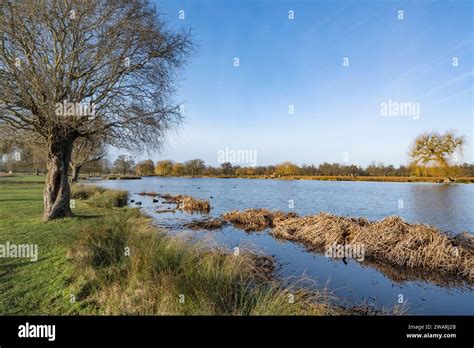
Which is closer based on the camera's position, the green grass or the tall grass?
the tall grass

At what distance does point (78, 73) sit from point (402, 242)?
14453 millimetres

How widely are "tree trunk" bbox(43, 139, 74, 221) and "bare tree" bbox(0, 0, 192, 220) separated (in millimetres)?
37

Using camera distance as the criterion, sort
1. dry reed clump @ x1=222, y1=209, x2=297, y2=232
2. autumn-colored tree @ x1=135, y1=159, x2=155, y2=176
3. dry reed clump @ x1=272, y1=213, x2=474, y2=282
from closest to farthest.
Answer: dry reed clump @ x1=272, y1=213, x2=474, y2=282
dry reed clump @ x1=222, y1=209, x2=297, y2=232
autumn-colored tree @ x1=135, y1=159, x2=155, y2=176

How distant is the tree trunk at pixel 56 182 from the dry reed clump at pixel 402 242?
11129 millimetres

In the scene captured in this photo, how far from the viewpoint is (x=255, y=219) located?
17.8 m

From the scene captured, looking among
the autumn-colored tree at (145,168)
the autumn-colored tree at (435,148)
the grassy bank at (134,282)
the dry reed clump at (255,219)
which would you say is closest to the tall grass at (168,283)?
the grassy bank at (134,282)

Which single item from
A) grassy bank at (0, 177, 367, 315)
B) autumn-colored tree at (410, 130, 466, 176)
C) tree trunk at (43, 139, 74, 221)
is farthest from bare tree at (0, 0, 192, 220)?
autumn-colored tree at (410, 130, 466, 176)

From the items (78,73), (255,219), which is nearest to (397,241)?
(255,219)

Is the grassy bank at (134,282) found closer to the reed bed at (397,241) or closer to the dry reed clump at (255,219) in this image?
the reed bed at (397,241)

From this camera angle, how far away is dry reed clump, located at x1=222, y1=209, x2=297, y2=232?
16953 millimetres

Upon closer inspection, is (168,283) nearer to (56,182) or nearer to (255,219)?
(56,182)

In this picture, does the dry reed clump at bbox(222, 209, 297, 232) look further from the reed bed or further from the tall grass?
the tall grass

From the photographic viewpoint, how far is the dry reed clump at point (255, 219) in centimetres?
1695

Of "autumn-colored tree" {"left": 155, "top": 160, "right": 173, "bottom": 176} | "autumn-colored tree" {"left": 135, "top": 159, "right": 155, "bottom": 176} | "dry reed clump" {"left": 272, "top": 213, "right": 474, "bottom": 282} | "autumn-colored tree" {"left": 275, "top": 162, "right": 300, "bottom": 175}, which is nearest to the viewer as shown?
"dry reed clump" {"left": 272, "top": 213, "right": 474, "bottom": 282}
